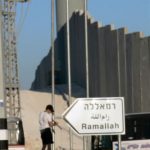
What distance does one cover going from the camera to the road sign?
11234 mm

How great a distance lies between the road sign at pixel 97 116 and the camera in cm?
1123

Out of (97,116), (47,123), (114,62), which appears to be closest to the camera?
(97,116)

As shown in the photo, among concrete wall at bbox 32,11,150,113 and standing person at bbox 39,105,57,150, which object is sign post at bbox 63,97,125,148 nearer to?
standing person at bbox 39,105,57,150

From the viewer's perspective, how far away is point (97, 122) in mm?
11242

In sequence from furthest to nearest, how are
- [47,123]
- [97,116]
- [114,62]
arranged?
[114,62]
[47,123]
[97,116]

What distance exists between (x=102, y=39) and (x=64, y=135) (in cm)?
885

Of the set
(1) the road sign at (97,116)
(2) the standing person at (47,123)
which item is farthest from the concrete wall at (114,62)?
(1) the road sign at (97,116)

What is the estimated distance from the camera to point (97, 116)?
11250mm

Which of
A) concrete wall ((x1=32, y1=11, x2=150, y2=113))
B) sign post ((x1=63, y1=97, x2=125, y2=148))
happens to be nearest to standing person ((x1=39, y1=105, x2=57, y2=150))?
sign post ((x1=63, y1=97, x2=125, y2=148))

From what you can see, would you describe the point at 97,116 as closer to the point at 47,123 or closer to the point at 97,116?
the point at 97,116

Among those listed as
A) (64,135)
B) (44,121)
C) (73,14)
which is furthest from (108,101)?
(73,14)

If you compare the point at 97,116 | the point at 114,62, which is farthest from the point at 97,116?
the point at 114,62

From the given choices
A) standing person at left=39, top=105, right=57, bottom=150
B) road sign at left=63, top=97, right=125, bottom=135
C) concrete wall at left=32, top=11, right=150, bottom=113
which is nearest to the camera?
road sign at left=63, top=97, right=125, bottom=135

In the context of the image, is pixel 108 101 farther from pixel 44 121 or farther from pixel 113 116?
pixel 44 121
